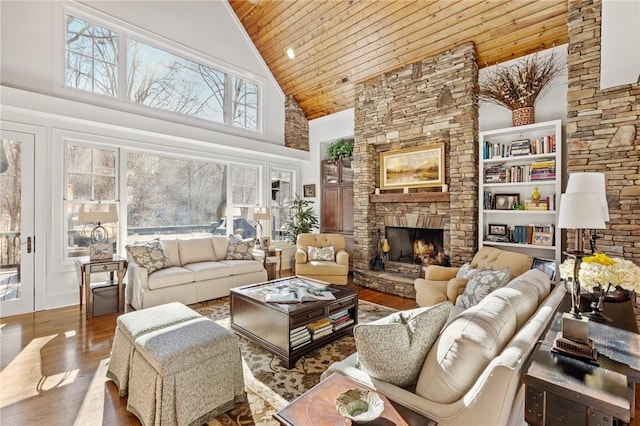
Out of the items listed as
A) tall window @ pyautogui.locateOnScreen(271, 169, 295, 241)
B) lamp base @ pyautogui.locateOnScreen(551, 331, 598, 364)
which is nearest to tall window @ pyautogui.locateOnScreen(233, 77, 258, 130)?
tall window @ pyautogui.locateOnScreen(271, 169, 295, 241)

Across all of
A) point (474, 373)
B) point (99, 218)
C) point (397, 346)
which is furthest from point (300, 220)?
point (474, 373)

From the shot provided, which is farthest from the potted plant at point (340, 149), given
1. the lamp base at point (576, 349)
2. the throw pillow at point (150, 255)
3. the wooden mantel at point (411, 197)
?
the lamp base at point (576, 349)

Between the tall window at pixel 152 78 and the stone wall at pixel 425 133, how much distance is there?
250 centimetres

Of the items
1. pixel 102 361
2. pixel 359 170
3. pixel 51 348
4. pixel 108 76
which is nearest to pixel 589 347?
pixel 102 361

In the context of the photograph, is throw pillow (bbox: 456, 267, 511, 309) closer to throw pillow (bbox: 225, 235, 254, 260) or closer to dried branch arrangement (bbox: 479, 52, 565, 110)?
dried branch arrangement (bbox: 479, 52, 565, 110)

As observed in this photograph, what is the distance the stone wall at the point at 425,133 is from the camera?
4.39 metres

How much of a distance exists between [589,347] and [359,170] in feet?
15.1

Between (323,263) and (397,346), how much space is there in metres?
3.67

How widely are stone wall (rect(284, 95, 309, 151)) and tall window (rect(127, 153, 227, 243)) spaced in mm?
1689

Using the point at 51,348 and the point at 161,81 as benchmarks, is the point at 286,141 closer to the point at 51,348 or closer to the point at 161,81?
the point at 161,81

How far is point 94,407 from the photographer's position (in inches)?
81.8

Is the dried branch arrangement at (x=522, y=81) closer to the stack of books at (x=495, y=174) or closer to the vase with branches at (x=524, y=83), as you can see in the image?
the vase with branches at (x=524, y=83)

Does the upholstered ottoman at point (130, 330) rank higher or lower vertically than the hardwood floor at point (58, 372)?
higher

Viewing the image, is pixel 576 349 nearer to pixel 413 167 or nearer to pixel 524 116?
pixel 524 116
